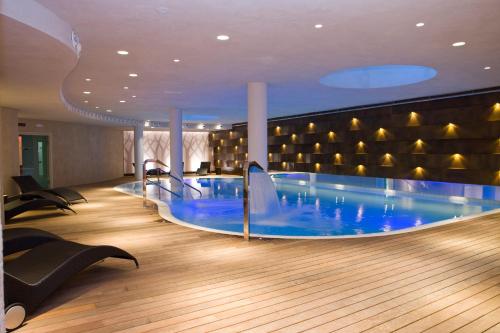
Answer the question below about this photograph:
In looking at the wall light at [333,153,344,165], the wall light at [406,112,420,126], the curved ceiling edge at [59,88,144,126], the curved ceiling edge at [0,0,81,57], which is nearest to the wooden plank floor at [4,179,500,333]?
the curved ceiling edge at [0,0,81,57]

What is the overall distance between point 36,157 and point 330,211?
12.2m

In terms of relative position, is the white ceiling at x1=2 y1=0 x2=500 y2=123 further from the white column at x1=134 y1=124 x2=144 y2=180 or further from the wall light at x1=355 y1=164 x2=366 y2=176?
the white column at x1=134 y1=124 x2=144 y2=180

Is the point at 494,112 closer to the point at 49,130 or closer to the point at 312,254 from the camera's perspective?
the point at 312,254

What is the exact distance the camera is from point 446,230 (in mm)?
6566

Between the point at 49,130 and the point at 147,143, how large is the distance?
8974 mm

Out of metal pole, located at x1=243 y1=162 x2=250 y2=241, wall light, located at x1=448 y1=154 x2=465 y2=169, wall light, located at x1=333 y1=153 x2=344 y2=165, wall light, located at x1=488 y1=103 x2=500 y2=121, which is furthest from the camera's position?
wall light, located at x1=333 y1=153 x2=344 y2=165

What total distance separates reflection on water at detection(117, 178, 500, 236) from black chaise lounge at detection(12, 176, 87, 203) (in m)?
2.62

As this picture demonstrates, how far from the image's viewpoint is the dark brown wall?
1081 cm

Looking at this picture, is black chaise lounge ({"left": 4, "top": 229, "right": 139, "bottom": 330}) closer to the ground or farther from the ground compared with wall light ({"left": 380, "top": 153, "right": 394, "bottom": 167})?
closer to the ground

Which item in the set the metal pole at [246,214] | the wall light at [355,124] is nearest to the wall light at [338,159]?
the wall light at [355,124]

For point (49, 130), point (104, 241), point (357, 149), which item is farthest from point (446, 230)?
point (49, 130)

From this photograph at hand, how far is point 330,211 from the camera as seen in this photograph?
10.5 metres

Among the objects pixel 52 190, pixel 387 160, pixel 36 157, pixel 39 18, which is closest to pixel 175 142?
pixel 52 190

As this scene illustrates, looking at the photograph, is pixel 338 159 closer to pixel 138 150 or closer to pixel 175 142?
pixel 175 142
